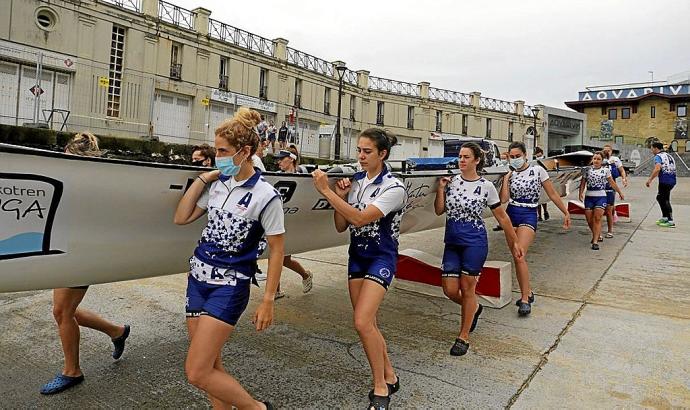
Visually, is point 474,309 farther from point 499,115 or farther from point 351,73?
point 499,115

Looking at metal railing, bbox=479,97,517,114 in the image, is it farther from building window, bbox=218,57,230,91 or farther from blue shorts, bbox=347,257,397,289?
blue shorts, bbox=347,257,397,289

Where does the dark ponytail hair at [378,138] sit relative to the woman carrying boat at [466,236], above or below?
above

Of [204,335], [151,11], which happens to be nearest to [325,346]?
[204,335]

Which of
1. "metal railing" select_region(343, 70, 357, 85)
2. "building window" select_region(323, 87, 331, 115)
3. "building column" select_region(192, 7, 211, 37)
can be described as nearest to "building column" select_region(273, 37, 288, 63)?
"building window" select_region(323, 87, 331, 115)

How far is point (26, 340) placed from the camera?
4.18 m

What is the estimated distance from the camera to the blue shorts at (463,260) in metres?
3.99

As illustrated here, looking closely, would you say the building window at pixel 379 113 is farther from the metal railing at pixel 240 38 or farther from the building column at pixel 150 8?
the building column at pixel 150 8

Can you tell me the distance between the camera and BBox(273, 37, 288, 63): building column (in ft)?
112

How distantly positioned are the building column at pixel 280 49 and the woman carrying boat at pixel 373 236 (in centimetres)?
3284

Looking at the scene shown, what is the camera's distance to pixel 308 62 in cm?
3712

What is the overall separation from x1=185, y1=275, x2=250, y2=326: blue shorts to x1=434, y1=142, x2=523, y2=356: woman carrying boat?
6.95ft

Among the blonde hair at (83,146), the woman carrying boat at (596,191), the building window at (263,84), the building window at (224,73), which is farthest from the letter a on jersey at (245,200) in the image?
the building window at (263,84)

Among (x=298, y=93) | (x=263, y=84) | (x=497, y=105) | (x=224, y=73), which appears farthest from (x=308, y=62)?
(x=497, y=105)

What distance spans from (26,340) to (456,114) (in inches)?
1913
